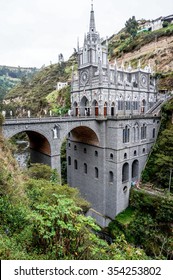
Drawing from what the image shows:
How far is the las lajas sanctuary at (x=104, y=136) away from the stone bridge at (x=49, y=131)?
0.39m

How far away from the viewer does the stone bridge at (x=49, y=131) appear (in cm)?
2121

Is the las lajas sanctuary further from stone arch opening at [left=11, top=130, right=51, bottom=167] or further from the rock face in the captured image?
the rock face

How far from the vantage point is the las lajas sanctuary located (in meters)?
28.5

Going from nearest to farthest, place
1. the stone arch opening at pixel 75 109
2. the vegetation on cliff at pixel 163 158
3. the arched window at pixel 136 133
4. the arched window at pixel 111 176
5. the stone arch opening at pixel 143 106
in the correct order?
the vegetation on cliff at pixel 163 158, the arched window at pixel 111 176, the arched window at pixel 136 133, the stone arch opening at pixel 75 109, the stone arch opening at pixel 143 106

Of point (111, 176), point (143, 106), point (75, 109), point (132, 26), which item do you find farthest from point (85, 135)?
point (132, 26)

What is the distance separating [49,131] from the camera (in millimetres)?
23703

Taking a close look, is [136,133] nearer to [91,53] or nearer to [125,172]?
[125,172]

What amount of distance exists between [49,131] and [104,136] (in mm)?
8367

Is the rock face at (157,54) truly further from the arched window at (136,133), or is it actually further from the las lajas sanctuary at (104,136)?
the arched window at (136,133)

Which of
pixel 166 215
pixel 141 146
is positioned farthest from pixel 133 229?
pixel 141 146

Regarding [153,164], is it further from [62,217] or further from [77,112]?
[62,217]

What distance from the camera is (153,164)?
103 ft

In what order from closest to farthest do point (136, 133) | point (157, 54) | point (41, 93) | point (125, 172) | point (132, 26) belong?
point (125, 172) < point (136, 133) < point (157, 54) < point (132, 26) < point (41, 93)

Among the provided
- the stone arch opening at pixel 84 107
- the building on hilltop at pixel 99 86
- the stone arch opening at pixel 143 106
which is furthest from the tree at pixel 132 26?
the stone arch opening at pixel 84 107
